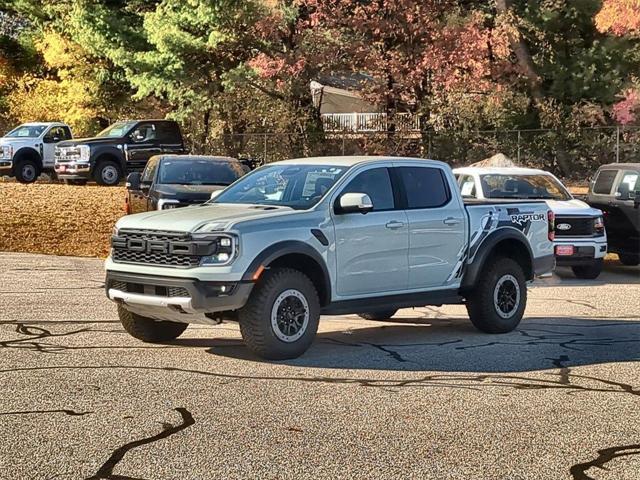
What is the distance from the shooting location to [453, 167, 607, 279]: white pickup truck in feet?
57.8

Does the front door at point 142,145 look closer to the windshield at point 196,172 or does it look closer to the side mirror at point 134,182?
the windshield at point 196,172

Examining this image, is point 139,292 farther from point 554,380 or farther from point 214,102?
point 214,102

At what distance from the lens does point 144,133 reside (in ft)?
108

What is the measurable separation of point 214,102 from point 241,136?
144cm

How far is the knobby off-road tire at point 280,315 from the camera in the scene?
9.62 metres

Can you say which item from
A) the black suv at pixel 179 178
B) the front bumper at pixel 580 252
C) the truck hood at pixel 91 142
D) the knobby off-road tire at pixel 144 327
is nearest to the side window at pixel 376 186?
the knobby off-road tire at pixel 144 327

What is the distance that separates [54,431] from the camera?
702cm

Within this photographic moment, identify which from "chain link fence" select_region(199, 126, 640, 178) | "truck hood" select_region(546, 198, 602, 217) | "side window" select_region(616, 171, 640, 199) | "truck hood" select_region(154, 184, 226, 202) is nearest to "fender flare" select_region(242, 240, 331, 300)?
"truck hood" select_region(154, 184, 226, 202)

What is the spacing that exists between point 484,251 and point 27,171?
24590 millimetres

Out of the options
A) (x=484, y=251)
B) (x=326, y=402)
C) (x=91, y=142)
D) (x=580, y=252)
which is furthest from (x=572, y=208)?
(x=91, y=142)

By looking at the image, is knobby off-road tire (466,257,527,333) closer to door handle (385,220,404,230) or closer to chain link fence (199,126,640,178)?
door handle (385,220,404,230)

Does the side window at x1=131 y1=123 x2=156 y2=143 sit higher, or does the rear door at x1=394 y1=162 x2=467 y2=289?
the side window at x1=131 y1=123 x2=156 y2=143

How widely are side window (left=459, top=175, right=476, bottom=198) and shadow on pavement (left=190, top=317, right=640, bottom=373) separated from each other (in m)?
5.25

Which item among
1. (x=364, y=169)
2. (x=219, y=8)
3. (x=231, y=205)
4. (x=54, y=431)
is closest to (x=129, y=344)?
(x=231, y=205)
